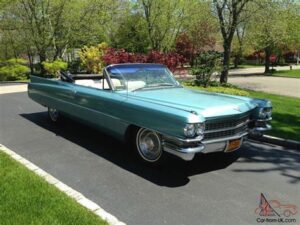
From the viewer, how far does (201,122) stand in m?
4.54

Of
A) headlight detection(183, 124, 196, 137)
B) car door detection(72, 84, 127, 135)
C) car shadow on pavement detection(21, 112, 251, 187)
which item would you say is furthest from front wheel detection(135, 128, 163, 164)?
headlight detection(183, 124, 196, 137)

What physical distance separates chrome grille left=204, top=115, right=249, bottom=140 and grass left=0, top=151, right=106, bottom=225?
6.24 feet

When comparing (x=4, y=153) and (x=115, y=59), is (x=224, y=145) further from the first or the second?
(x=115, y=59)

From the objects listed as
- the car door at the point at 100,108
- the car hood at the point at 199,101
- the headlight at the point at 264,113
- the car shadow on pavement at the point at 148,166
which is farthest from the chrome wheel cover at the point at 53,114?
the headlight at the point at 264,113

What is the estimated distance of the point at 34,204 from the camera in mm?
3977

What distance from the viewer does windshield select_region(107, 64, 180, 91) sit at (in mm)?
6108

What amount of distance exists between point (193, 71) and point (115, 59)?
11.0 feet

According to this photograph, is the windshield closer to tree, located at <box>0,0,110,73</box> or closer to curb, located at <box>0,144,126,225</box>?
curb, located at <box>0,144,126,225</box>

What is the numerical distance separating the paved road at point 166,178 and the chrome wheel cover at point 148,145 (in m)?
0.18

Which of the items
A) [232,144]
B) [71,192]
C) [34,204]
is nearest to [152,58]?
[232,144]

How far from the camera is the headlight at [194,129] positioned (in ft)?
14.7

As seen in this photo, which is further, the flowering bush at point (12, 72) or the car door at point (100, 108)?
the flowering bush at point (12, 72)

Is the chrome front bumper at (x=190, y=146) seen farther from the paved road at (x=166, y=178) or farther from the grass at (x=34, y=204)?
the grass at (x=34, y=204)

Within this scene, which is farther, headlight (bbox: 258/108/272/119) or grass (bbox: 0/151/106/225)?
headlight (bbox: 258/108/272/119)
